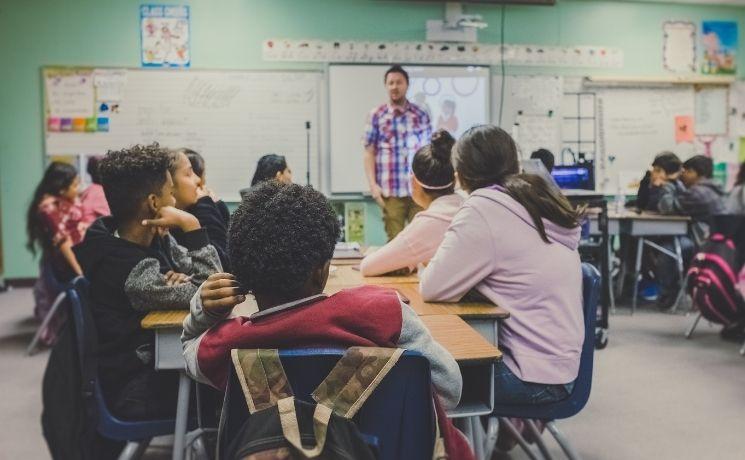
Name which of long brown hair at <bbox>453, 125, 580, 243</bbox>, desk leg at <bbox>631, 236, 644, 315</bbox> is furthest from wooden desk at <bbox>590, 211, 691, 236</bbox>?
long brown hair at <bbox>453, 125, 580, 243</bbox>

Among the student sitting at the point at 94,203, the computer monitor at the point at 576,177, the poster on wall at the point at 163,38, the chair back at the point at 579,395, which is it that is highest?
the poster on wall at the point at 163,38

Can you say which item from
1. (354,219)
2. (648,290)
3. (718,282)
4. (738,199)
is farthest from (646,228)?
(354,219)

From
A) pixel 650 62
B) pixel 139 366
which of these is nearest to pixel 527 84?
pixel 650 62

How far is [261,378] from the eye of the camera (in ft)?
3.22

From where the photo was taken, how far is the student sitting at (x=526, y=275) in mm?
1900

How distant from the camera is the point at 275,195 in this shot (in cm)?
109

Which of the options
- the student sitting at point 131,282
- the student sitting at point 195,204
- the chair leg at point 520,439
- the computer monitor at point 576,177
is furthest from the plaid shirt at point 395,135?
the student sitting at point 131,282

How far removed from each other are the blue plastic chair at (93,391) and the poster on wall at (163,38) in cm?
480

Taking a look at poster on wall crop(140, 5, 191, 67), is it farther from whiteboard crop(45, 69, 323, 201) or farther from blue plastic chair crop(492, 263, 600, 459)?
blue plastic chair crop(492, 263, 600, 459)

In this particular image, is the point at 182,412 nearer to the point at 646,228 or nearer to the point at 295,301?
the point at 295,301

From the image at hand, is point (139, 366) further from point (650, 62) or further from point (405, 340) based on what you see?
point (650, 62)

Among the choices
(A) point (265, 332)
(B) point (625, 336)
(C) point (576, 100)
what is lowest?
(B) point (625, 336)

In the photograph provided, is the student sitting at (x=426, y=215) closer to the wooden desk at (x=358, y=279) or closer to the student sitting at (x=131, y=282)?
the wooden desk at (x=358, y=279)

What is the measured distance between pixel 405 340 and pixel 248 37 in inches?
223
